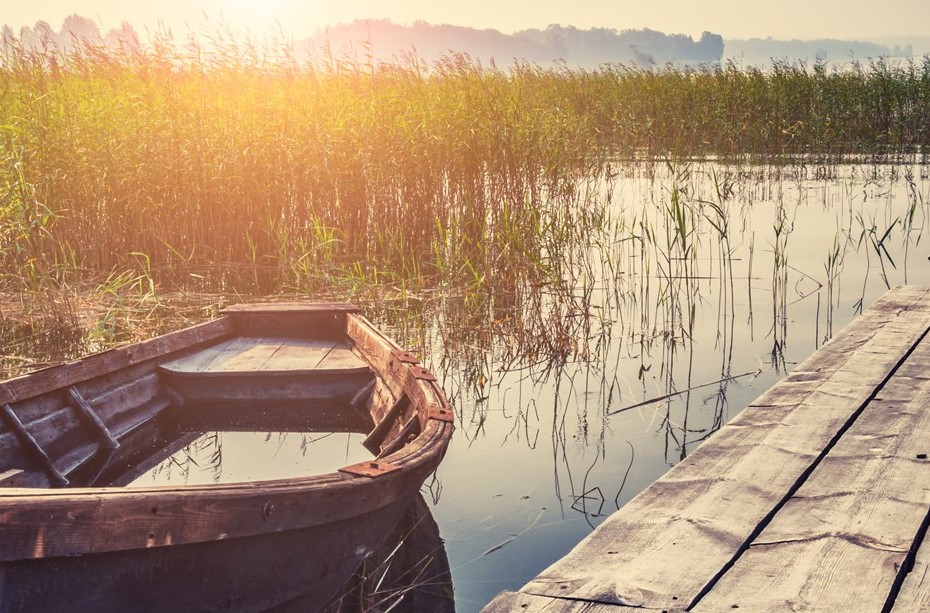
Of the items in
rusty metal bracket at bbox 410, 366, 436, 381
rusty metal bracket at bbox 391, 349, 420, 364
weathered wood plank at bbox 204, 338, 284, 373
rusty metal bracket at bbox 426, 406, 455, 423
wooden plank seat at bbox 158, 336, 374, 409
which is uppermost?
rusty metal bracket at bbox 410, 366, 436, 381

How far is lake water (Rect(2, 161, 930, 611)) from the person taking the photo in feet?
13.3

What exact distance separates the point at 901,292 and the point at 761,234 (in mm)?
4334

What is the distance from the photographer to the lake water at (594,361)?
13.3ft

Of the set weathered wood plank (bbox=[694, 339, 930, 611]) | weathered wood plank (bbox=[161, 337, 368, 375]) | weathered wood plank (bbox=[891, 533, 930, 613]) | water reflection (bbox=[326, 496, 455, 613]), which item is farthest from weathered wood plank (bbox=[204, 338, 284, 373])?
weathered wood plank (bbox=[891, 533, 930, 613])

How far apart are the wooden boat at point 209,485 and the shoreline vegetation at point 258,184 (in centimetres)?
195

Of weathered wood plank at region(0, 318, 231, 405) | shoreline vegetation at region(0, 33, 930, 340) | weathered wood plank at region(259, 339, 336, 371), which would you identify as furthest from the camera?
shoreline vegetation at region(0, 33, 930, 340)

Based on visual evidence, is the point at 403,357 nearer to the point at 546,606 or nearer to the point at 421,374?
the point at 421,374

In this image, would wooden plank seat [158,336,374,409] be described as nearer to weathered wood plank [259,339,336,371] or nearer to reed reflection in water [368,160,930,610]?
weathered wood plank [259,339,336,371]

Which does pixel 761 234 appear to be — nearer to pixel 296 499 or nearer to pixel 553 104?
pixel 553 104

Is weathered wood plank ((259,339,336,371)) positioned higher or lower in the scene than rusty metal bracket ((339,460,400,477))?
lower

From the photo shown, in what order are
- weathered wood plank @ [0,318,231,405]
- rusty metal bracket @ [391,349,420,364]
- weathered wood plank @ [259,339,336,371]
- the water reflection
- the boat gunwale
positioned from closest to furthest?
the boat gunwale → the water reflection → weathered wood plank @ [0,318,231,405] → rusty metal bracket @ [391,349,420,364] → weathered wood plank @ [259,339,336,371]

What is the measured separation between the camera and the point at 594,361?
19.6 feet

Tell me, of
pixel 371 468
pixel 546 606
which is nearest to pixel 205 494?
pixel 371 468

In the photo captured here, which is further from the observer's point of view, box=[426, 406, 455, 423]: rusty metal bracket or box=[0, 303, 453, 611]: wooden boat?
box=[426, 406, 455, 423]: rusty metal bracket
